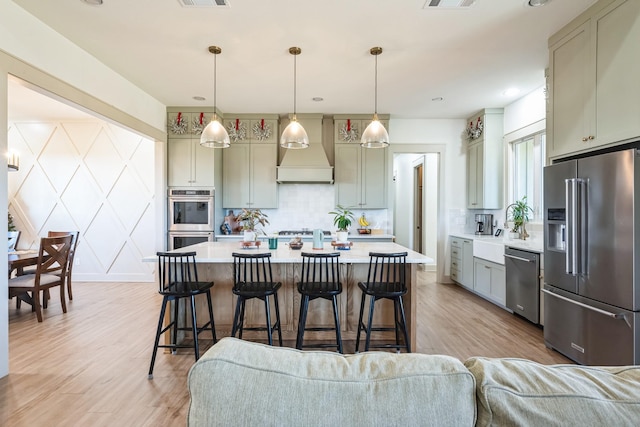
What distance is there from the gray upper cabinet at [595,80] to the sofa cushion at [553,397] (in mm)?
2303

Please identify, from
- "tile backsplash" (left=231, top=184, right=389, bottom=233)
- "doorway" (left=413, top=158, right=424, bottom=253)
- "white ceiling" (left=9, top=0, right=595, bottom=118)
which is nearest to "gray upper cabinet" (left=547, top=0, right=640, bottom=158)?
"white ceiling" (left=9, top=0, right=595, bottom=118)

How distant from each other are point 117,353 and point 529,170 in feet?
18.1

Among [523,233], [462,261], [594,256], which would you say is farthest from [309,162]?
[594,256]

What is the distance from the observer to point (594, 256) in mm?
2391

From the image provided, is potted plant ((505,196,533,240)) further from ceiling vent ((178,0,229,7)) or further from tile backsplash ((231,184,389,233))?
ceiling vent ((178,0,229,7))

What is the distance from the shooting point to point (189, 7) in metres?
2.61

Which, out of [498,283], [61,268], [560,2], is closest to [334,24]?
[560,2]

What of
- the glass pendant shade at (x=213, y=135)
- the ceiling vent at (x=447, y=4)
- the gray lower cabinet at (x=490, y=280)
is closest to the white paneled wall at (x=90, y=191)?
the glass pendant shade at (x=213, y=135)

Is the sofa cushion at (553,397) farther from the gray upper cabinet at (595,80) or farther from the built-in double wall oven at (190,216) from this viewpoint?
the built-in double wall oven at (190,216)

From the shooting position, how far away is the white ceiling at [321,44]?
8.68 feet

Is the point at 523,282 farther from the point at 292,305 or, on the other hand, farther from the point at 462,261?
the point at 292,305

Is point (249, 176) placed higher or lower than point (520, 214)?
higher

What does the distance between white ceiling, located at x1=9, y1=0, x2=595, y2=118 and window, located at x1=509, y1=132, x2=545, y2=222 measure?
2.28 ft

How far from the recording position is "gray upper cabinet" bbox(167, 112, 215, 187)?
5.17 meters
